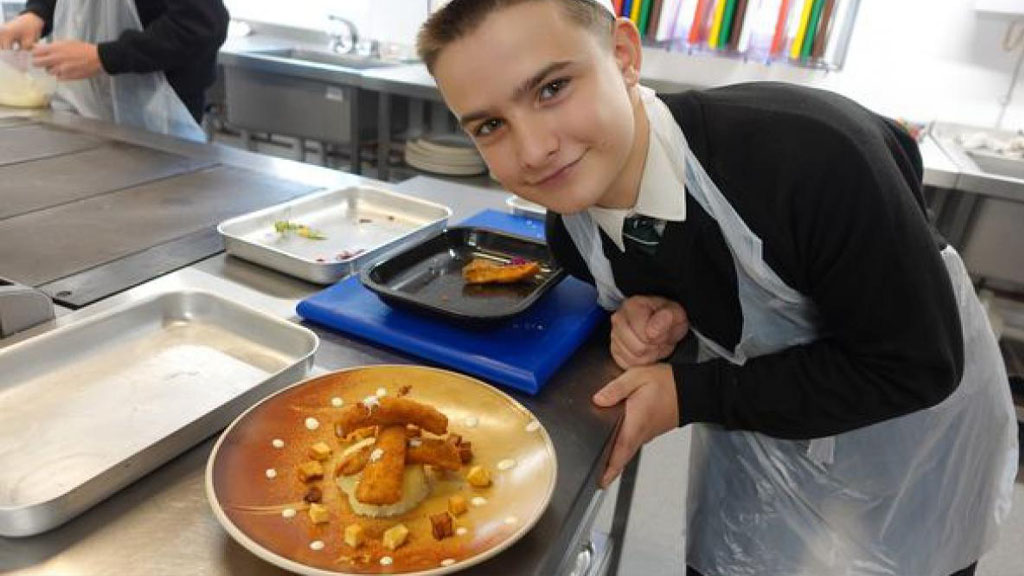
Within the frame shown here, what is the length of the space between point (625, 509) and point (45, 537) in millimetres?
1139

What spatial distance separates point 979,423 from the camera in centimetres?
91

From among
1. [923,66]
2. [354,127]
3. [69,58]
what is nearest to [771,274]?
[69,58]

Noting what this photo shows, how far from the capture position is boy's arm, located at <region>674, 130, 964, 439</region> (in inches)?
26.5

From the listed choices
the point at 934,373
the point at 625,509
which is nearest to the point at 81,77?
the point at 625,509

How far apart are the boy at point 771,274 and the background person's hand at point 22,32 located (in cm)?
163

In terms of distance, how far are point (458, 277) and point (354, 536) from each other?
52 cm

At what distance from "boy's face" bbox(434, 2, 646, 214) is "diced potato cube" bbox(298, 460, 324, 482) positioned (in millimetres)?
359

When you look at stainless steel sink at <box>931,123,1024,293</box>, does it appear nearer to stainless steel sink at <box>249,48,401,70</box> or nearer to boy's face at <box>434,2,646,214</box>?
boy's face at <box>434,2,646,214</box>

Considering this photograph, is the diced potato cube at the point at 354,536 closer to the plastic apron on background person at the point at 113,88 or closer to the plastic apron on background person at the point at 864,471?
the plastic apron on background person at the point at 864,471

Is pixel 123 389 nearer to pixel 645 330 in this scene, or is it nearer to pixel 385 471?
pixel 385 471

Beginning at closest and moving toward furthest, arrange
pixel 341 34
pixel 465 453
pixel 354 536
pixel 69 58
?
1. pixel 354 536
2. pixel 465 453
3. pixel 69 58
4. pixel 341 34

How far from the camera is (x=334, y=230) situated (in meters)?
1.21

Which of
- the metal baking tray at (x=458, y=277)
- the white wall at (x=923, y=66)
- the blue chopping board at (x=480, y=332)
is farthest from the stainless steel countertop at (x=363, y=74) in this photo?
the blue chopping board at (x=480, y=332)

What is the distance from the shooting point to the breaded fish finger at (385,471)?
0.56 metres
